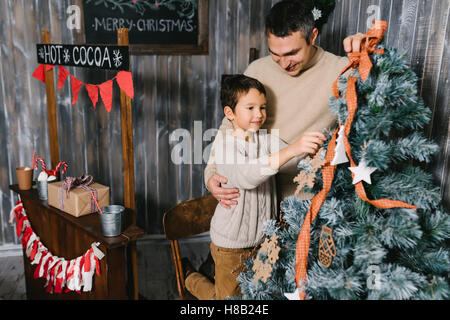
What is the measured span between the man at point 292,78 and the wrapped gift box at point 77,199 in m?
0.53

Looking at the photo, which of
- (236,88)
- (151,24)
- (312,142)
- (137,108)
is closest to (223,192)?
(236,88)

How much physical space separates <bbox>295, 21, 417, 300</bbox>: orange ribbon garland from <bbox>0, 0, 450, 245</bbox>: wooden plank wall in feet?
6.71

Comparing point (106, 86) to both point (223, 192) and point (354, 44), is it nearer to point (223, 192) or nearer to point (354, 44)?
point (223, 192)

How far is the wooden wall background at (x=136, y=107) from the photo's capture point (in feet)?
8.63

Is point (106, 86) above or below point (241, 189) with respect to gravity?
above

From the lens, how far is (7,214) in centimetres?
286

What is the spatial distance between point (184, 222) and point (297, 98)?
78cm

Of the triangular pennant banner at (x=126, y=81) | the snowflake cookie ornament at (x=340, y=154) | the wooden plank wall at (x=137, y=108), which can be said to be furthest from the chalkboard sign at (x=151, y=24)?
the snowflake cookie ornament at (x=340, y=154)

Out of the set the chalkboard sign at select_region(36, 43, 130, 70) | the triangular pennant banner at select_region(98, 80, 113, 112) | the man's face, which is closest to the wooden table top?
the triangular pennant banner at select_region(98, 80, 113, 112)

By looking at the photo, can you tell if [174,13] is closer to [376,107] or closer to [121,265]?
[121,265]

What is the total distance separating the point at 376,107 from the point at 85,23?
236 cm

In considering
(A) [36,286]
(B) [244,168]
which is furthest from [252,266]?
(A) [36,286]

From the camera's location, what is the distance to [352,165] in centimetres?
94

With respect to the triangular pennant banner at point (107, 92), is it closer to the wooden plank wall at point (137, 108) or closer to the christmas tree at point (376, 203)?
the christmas tree at point (376, 203)
